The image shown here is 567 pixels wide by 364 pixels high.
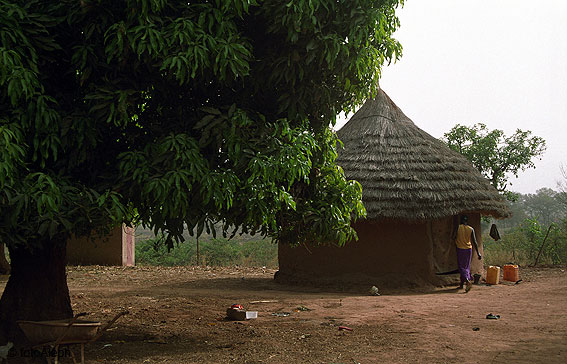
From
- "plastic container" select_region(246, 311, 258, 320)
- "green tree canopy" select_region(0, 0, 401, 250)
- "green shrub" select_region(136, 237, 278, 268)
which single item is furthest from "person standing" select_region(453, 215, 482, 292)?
"green shrub" select_region(136, 237, 278, 268)

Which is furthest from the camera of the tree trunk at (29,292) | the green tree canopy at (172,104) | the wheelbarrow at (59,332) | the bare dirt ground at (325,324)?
the tree trunk at (29,292)

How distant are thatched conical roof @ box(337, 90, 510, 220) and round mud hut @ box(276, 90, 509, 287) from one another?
2 centimetres

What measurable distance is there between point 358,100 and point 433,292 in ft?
20.3

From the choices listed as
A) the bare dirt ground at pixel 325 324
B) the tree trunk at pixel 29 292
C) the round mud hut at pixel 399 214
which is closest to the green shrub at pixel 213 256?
the bare dirt ground at pixel 325 324

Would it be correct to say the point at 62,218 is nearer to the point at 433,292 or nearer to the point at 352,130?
the point at 433,292

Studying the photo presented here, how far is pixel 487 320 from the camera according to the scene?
818cm

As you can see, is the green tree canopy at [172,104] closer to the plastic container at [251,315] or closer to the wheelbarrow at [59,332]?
the wheelbarrow at [59,332]

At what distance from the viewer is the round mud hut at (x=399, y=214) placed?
1173cm

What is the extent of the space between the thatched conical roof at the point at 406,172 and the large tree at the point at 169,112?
201 inches

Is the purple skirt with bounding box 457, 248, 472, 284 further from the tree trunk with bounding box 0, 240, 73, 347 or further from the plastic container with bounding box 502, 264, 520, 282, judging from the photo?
the tree trunk with bounding box 0, 240, 73, 347

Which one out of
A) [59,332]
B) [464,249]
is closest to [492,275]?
[464,249]

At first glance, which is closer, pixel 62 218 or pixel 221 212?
pixel 62 218

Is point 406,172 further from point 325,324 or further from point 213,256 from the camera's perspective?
point 213,256

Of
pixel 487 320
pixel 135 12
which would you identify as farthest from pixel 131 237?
pixel 135 12
